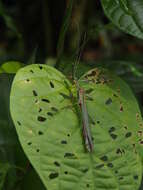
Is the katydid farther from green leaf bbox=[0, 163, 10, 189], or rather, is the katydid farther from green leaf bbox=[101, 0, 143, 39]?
green leaf bbox=[0, 163, 10, 189]

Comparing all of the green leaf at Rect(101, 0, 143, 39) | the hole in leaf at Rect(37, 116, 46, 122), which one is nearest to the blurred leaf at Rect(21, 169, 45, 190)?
the hole in leaf at Rect(37, 116, 46, 122)

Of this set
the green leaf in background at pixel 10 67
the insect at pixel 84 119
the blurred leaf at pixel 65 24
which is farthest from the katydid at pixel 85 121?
the green leaf in background at pixel 10 67

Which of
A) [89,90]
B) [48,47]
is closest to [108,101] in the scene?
[89,90]

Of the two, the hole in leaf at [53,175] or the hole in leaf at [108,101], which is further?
the hole in leaf at [108,101]

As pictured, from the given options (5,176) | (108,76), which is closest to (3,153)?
(5,176)

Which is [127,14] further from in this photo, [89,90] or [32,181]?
[32,181]

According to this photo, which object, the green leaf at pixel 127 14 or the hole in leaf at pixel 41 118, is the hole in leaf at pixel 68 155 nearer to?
the hole in leaf at pixel 41 118
